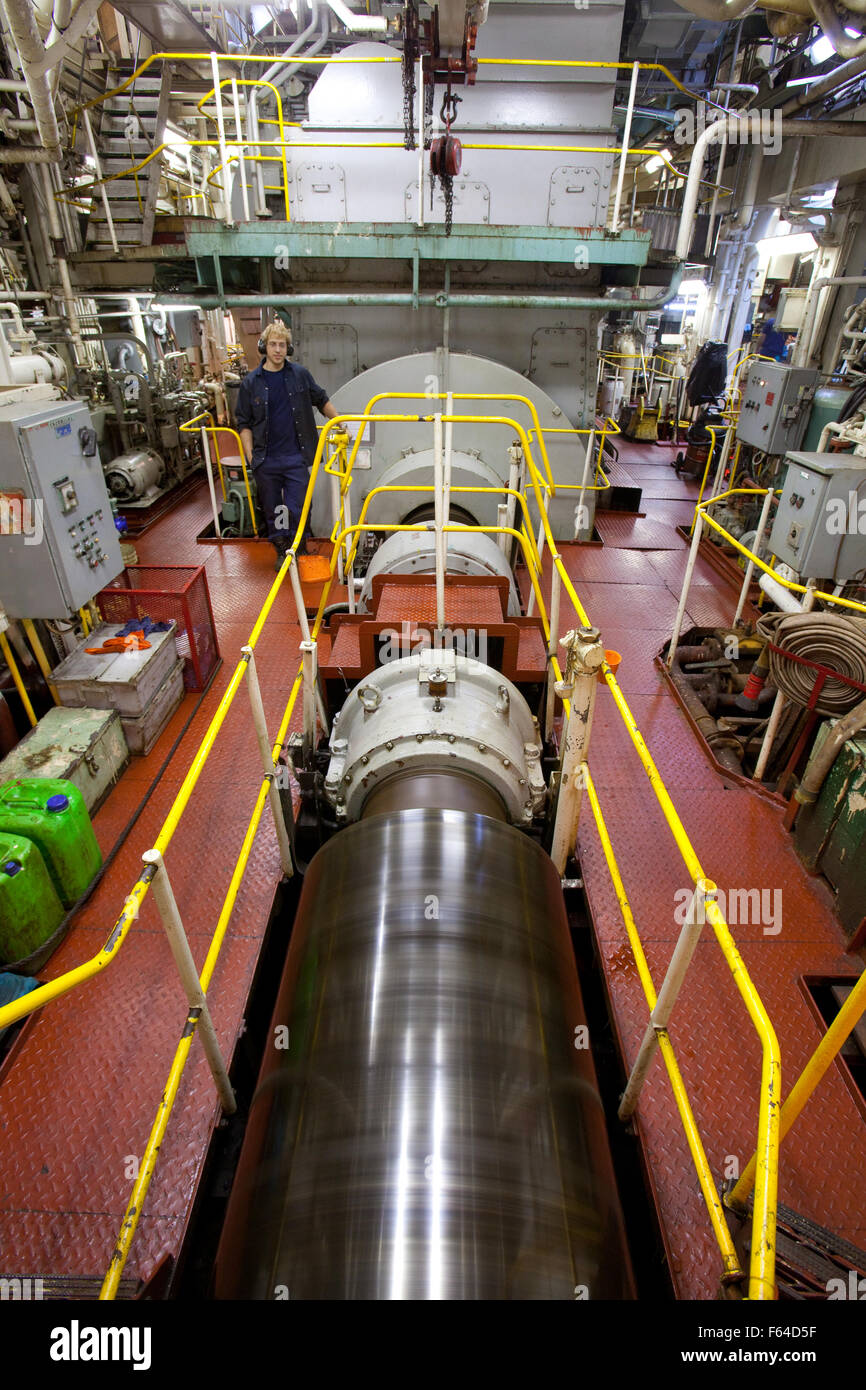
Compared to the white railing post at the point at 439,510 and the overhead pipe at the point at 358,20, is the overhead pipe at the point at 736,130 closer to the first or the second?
the overhead pipe at the point at 358,20

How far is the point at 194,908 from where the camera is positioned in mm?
3311

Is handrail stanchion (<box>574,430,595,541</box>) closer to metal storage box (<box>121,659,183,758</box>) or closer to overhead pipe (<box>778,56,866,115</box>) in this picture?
overhead pipe (<box>778,56,866,115</box>)

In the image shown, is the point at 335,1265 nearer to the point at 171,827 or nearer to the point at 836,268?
the point at 171,827

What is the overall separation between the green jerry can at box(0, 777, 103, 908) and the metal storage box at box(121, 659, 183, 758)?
2.88ft

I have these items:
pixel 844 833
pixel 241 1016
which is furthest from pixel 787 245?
pixel 241 1016

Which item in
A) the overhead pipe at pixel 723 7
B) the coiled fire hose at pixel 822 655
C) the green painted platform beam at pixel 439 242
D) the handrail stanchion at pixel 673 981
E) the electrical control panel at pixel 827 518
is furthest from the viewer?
the green painted platform beam at pixel 439 242

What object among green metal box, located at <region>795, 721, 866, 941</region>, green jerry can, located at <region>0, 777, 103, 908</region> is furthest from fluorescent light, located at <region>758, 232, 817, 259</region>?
green jerry can, located at <region>0, 777, 103, 908</region>

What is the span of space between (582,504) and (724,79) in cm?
661

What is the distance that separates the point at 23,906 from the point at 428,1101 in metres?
2.17

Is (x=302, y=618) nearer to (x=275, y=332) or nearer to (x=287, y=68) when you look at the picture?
(x=275, y=332)

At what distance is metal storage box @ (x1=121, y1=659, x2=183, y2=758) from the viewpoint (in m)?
4.22

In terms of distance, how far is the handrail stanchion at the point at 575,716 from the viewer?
249 cm

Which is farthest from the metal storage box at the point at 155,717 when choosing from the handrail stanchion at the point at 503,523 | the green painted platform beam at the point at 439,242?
the green painted platform beam at the point at 439,242

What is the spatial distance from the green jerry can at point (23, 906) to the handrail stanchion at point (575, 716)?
2181 millimetres
